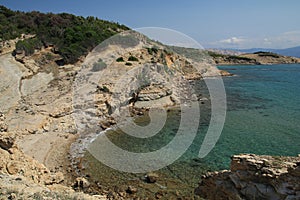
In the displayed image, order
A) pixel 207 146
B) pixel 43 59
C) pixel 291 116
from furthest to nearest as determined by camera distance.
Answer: pixel 43 59
pixel 291 116
pixel 207 146

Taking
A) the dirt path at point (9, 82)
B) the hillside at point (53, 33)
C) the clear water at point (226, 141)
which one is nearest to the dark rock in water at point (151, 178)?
the clear water at point (226, 141)

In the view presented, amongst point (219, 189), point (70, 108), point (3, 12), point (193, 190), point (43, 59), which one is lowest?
point (193, 190)

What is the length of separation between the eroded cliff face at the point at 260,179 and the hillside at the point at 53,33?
27.6m

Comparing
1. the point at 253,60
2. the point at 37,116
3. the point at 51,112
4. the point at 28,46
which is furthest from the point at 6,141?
the point at 253,60

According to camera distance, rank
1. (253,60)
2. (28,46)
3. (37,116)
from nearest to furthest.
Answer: (37,116) → (28,46) → (253,60)

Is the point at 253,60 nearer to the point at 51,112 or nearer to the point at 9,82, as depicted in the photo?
the point at 9,82

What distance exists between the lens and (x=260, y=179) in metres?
8.16

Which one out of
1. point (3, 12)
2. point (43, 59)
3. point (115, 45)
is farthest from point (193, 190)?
point (3, 12)

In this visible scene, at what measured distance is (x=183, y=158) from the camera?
53.2 ft

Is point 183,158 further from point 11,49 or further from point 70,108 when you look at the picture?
point 11,49

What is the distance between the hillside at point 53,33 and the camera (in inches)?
1300

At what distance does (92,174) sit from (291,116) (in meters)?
20.3

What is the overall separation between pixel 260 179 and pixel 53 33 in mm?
36722

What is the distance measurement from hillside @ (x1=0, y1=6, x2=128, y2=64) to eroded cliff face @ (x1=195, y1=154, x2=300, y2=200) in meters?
27.6
